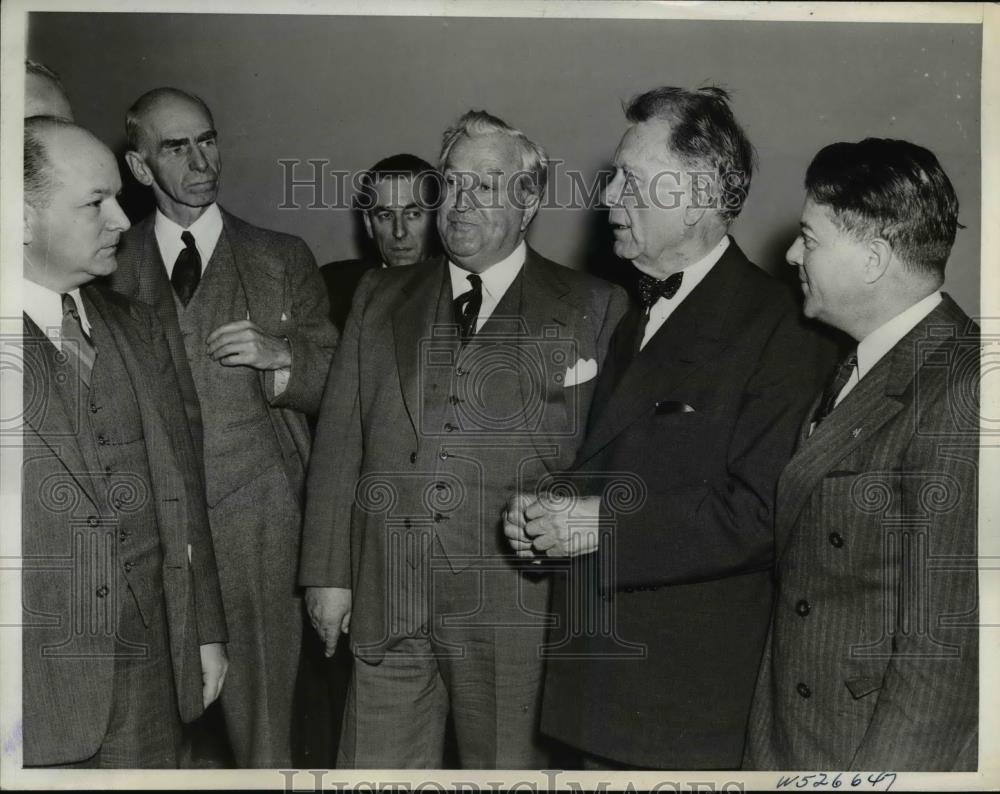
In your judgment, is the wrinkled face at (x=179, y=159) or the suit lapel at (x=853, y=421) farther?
the wrinkled face at (x=179, y=159)

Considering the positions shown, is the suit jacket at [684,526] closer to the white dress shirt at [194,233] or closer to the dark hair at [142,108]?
the white dress shirt at [194,233]

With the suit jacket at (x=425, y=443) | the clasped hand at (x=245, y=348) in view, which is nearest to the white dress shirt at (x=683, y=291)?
the suit jacket at (x=425, y=443)

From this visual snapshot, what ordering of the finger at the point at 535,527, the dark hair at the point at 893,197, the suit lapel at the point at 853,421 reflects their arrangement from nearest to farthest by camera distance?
the suit lapel at the point at 853,421 < the dark hair at the point at 893,197 < the finger at the point at 535,527

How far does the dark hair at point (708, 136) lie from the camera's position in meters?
2.54

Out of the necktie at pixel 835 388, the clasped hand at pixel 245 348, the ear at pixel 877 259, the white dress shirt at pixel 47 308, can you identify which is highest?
the ear at pixel 877 259

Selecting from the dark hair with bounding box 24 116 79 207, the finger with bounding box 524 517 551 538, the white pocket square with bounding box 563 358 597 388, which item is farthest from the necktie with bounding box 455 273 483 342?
the dark hair with bounding box 24 116 79 207

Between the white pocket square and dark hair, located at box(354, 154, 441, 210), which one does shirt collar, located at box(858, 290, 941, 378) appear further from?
dark hair, located at box(354, 154, 441, 210)

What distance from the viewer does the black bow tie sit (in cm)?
247

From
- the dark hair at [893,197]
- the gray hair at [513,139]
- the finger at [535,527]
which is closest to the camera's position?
the dark hair at [893,197]

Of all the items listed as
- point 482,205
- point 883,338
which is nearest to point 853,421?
point 883,338

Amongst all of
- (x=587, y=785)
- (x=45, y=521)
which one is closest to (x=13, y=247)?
(x=45, y=521)

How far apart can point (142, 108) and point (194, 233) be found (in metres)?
0.34

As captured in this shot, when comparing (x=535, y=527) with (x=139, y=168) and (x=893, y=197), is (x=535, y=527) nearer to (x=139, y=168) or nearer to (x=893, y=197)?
(x=893, y=197)

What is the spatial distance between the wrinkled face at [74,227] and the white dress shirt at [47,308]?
0.7 inches
